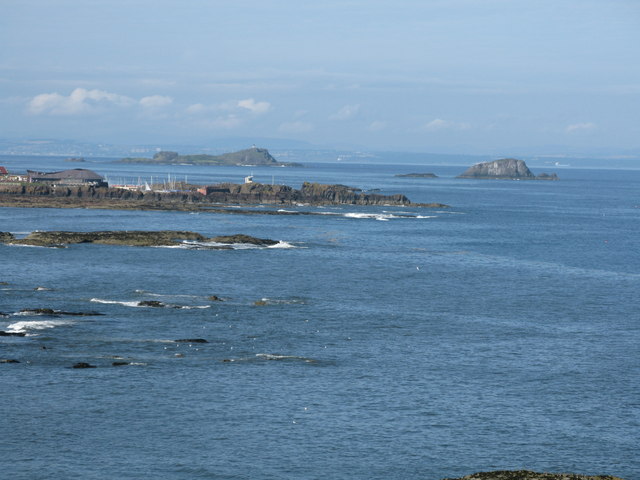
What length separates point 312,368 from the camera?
48.6m

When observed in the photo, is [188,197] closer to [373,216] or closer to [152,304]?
[373,216]

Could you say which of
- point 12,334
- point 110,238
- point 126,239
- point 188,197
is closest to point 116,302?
point 12,334

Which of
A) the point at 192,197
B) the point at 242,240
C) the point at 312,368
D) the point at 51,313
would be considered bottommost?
the point at 312,368

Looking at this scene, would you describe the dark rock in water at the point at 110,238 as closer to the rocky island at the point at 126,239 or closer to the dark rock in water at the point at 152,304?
the rocky island at the point at 126,239

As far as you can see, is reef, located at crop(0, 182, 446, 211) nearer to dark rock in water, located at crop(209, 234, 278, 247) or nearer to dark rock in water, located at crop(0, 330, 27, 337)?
dark rock in water, located at crop(209, 234, 278, 247)

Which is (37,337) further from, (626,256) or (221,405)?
(626,256)

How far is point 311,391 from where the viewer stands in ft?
146

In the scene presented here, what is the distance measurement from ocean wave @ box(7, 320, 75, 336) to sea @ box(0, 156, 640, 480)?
0.30 meters

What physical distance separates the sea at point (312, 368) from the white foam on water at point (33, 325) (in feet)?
0.98

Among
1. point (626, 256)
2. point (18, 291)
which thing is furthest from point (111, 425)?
point (626, 256)

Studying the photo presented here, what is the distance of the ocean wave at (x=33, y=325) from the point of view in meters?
56.1

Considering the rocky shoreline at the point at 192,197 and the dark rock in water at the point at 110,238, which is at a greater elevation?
the rocky shoreline at the point at 192,197

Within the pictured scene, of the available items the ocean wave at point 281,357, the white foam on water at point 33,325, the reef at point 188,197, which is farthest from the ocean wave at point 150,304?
the reef at point 188,197

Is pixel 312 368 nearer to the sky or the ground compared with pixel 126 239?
nearer to the ground
